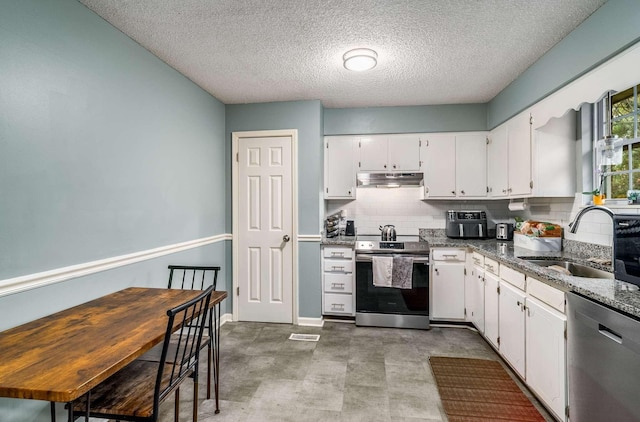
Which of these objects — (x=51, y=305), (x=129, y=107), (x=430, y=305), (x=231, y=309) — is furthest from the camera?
(x=231, y=309)

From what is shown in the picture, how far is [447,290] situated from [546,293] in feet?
5.05

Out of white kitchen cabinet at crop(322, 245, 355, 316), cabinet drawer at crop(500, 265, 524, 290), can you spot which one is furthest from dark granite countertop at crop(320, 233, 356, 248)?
cabinet drawer at crop(500, 265, 524, 290)

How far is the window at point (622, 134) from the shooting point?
2.27 metres

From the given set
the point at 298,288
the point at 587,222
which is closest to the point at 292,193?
the point at 298,288

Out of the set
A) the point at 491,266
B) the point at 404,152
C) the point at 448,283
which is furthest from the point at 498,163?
the point at 448,283

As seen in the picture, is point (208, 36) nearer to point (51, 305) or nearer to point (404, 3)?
point (404, 3)

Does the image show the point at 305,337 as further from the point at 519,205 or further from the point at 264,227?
the point at 519,205

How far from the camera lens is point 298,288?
363 cm

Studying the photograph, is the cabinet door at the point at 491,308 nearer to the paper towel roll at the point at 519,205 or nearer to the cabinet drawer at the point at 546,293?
the cabinet drawer at the point at 546,293

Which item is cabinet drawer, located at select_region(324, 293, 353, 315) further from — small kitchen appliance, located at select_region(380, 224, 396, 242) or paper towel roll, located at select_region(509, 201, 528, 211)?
paper towel roll, located at select_region(509, 201, 528, 211)

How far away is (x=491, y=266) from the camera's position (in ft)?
9.32

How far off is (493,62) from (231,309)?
368cm

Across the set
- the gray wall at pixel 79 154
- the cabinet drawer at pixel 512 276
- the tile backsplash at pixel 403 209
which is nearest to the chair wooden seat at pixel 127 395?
the gray wall at pixel 79 154

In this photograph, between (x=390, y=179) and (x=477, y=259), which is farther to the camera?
(x=390, y=179)
